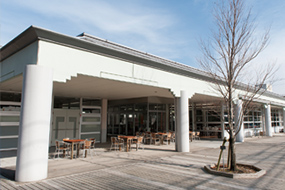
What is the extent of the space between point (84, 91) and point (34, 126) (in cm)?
623

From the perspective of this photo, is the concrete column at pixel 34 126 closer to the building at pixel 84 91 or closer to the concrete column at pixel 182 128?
the building at pixel 84 91

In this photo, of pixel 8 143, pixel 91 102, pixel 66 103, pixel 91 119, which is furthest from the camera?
pixel 91 102

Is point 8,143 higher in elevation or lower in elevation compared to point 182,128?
lower

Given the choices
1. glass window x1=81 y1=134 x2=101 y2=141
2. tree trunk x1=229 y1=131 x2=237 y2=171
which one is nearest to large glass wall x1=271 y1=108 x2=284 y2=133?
glass window x1=81 y1=134 x2=101 y2=141

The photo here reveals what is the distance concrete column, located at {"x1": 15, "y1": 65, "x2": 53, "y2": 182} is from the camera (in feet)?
18.0

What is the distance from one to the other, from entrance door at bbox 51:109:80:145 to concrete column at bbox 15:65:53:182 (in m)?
7.91

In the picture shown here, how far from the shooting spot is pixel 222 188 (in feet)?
16.5

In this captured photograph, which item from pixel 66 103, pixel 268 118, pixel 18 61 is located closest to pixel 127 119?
pixel 66 103

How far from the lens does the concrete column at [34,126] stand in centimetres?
548

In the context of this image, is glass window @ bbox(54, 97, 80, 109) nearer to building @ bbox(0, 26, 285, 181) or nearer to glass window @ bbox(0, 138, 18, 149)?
building @ bbox(0, 26, 285, 181)

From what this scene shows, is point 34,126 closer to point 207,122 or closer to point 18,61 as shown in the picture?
point 18,61

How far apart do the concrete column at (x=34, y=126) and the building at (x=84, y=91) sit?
0.08 feet

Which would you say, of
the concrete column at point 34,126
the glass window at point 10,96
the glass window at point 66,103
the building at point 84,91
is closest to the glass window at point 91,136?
the building at point 84,91

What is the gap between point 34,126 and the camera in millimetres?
5602
